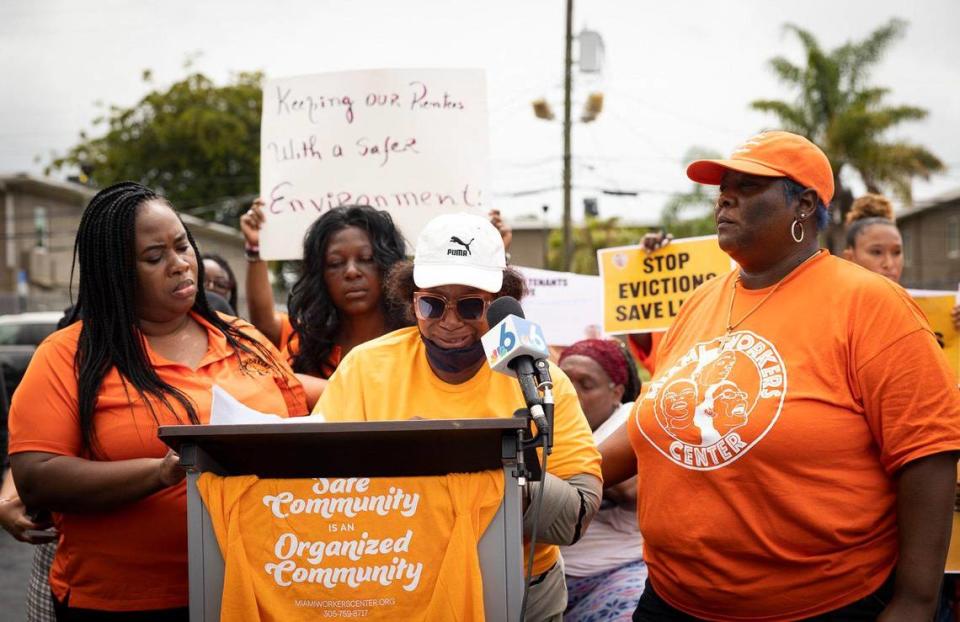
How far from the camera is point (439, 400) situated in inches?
106

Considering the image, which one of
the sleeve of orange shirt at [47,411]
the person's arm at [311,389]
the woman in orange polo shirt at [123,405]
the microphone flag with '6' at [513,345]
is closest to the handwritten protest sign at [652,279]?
the person's arm at [311,389]

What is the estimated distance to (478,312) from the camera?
2719mm

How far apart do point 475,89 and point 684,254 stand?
4.67 ft

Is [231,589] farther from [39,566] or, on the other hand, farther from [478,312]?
[39,566]

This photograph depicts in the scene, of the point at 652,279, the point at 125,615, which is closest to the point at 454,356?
the point at 125,615

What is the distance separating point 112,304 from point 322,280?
1303mm

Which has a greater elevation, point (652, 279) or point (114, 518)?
point (652, 279)

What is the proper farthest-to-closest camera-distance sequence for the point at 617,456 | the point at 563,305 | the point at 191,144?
the point at 191,144 < the point at 563,305 < the point at 617,456

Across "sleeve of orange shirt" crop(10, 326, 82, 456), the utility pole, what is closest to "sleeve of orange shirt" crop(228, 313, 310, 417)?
"sleeve of orange shirt" crop(10, 326, 82, 456)

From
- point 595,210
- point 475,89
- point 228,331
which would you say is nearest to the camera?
point 228,331

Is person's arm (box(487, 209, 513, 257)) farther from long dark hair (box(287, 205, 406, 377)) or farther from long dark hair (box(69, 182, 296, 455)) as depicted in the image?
long dark hair (box(69, 182, 296, 455))

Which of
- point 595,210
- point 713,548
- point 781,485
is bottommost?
point 713,548

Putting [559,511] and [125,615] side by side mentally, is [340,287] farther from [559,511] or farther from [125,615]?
[559,511]

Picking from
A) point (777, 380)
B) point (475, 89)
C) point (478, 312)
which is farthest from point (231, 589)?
point (475, 89)
